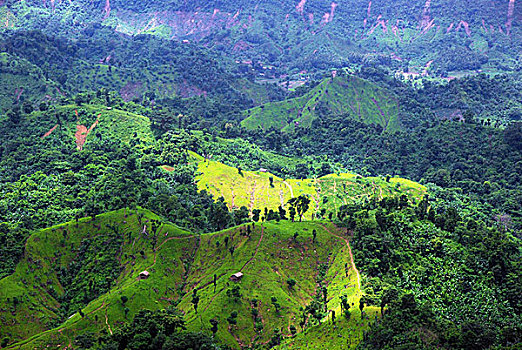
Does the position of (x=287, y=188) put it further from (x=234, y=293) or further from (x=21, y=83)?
(x=21, y=83)

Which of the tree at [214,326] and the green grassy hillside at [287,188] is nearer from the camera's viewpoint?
the tree at [214,326]

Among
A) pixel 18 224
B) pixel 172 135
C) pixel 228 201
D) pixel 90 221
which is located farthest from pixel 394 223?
pixel 172 135

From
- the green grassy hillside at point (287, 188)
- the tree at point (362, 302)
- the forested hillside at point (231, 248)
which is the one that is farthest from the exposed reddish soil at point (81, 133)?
the tree at point (362, 302)

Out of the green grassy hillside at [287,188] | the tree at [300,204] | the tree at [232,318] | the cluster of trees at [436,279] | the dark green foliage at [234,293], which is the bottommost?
the green grassy hillside at [287,188]

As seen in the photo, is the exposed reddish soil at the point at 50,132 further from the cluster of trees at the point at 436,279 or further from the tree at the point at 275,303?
the tree at the point at 275,303

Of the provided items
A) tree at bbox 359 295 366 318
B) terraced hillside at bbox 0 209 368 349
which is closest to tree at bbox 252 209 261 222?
terraced hillside at bbox 0 209 368 349

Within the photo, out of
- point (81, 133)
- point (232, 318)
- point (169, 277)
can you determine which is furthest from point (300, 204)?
point (81, 133)
